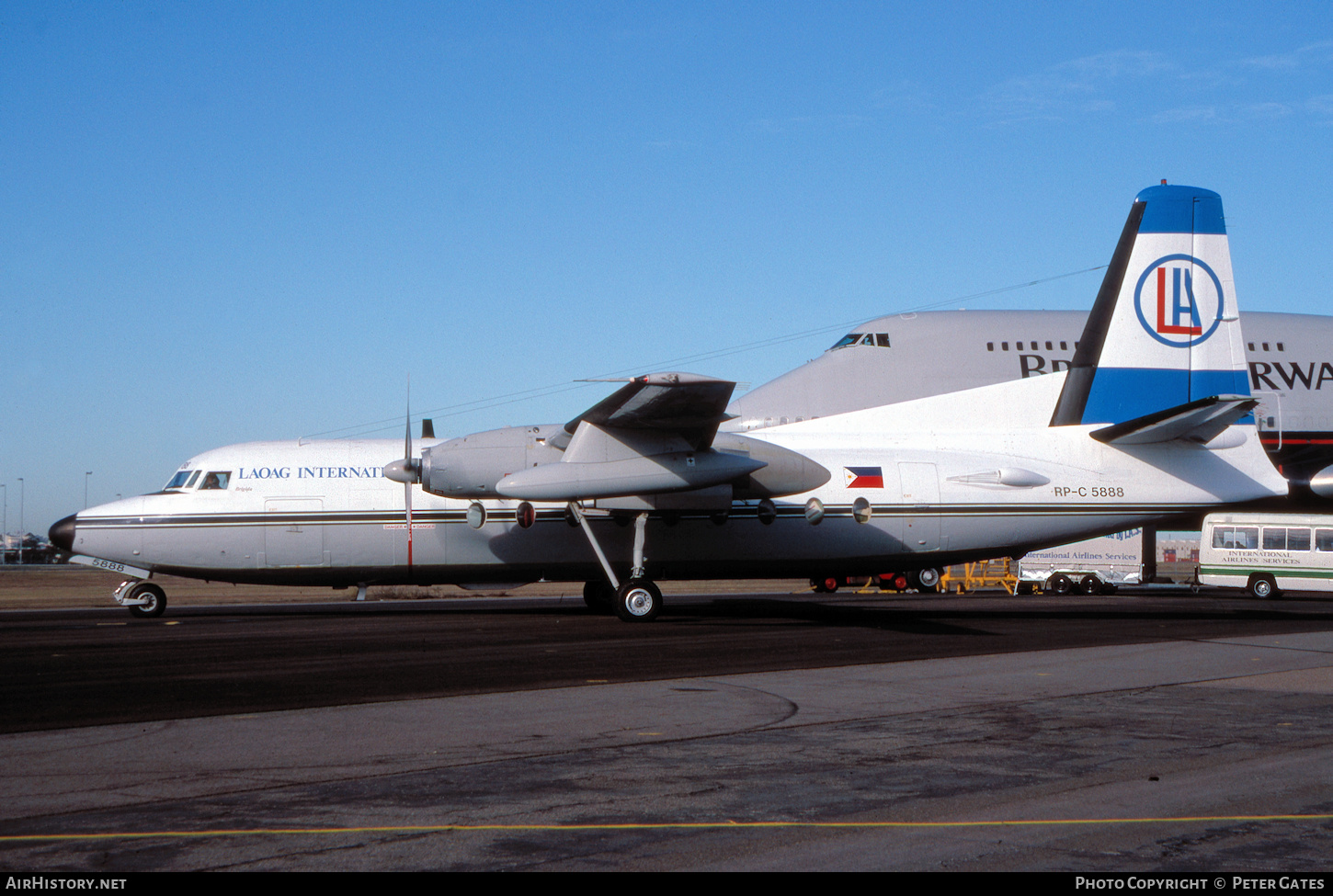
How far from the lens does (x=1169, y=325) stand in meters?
22.4

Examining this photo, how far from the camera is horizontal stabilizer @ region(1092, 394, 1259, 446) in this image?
18984 mm

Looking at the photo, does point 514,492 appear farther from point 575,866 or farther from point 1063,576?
point 1063,576

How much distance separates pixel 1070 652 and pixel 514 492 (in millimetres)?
9208

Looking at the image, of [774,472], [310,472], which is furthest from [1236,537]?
[310,472]

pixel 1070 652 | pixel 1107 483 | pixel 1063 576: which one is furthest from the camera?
pixel 1063 576

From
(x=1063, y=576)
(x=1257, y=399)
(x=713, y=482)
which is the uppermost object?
(x=1257, y=399)

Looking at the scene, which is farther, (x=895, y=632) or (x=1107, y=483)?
(x=1107, y=483)

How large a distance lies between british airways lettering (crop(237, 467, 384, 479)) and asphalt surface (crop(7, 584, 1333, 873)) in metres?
6.31

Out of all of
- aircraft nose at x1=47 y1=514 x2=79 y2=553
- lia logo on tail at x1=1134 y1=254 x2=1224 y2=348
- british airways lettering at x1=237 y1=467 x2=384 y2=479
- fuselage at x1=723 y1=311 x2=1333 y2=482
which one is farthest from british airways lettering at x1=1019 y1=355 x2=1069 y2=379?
aircraft nose at x1=47 y1=514 x2=79 y2=553

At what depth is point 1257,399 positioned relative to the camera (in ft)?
63.1

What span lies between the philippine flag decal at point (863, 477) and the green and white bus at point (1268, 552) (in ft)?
65.4

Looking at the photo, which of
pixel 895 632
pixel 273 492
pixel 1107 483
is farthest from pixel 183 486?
pixel 1107 483
